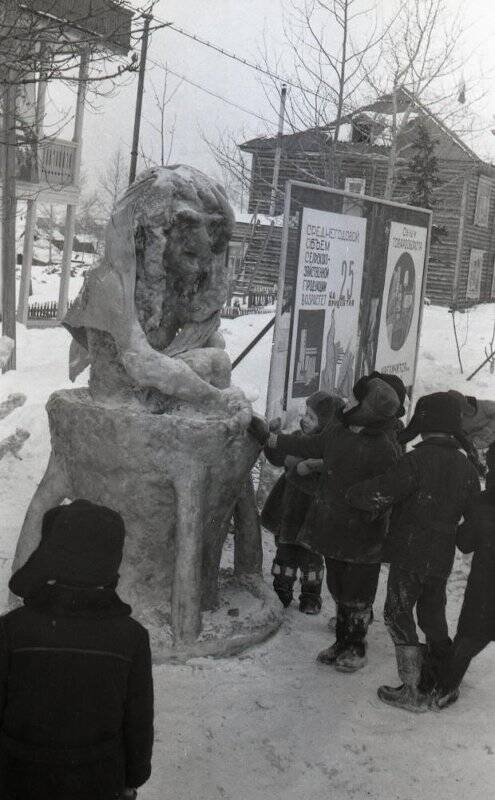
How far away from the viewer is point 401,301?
842 centimetres

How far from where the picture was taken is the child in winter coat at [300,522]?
5.07 m

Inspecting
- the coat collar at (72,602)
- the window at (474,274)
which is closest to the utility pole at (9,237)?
the coat collar at (72,602)

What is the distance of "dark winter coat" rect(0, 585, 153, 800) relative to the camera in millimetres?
2090

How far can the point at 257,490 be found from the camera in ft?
24.4

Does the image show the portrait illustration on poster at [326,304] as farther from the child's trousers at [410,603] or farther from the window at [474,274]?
the window at [474,274]

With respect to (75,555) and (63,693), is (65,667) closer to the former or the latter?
(63,693)

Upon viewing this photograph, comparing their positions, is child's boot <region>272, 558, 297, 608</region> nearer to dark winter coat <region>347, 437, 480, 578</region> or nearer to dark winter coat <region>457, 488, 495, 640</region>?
dark winter coat <region>347, 437, 480, 578</region>

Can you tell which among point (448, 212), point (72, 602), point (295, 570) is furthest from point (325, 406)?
point (448, 212)

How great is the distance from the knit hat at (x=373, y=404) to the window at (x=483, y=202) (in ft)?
84.9

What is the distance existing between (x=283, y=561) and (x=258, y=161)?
64.8 ft

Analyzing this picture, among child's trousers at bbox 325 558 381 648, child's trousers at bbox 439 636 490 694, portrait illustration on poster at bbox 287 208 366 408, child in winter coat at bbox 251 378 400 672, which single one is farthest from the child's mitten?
portrait illustration on poster at bbox 287 208 366 408

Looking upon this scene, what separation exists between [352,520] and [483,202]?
27.2m

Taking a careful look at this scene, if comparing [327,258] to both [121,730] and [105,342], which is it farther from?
[121,730]

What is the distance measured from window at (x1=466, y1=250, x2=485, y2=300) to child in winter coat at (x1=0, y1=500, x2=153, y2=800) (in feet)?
92.0
